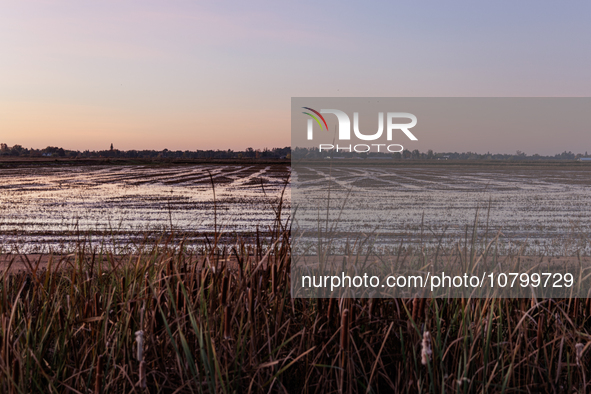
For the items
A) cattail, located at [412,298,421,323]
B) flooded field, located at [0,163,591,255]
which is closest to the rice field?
cattail, located at [412,298,421,323]

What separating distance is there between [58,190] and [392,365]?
20.0 metres

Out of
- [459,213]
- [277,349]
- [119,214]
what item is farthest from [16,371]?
[459,213]

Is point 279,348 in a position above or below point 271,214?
above

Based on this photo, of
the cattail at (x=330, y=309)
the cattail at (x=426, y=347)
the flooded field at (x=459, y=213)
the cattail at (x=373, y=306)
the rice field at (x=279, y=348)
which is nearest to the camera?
the cattail at (x=426, y=347)

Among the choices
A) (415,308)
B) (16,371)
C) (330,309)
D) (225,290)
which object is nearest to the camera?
(415,308)

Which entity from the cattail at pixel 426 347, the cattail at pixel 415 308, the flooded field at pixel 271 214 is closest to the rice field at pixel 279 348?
the cattail at pixel 415 308

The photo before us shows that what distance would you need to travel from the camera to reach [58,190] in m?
20.0

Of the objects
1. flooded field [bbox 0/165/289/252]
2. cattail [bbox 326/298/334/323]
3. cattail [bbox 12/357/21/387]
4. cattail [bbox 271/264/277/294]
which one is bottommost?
flooded field [bbox 0/165/289/252]

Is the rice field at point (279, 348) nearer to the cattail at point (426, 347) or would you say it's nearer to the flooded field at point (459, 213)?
the cattail at point (426, 347)

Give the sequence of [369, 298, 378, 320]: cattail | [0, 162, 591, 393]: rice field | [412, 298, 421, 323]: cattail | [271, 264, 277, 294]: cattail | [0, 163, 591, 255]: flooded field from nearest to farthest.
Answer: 1. [412, 298, 421, 323]: cattail
2. [0, 162, 591, 393]: rice field
3. [369, 298, 378, 320]: cattail
4. [271, 264, 277, 294]: cattail
5. [0, 163, 591, 255]: flooded field

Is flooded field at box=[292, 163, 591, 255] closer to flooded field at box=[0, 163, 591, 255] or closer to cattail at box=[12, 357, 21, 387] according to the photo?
flooded field at box=[0, 163, 591, 255]

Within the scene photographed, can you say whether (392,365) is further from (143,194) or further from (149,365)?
(143,194)

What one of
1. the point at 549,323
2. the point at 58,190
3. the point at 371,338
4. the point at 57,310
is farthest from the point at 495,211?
the point at 58,190

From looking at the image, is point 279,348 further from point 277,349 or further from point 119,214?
point 119,214
